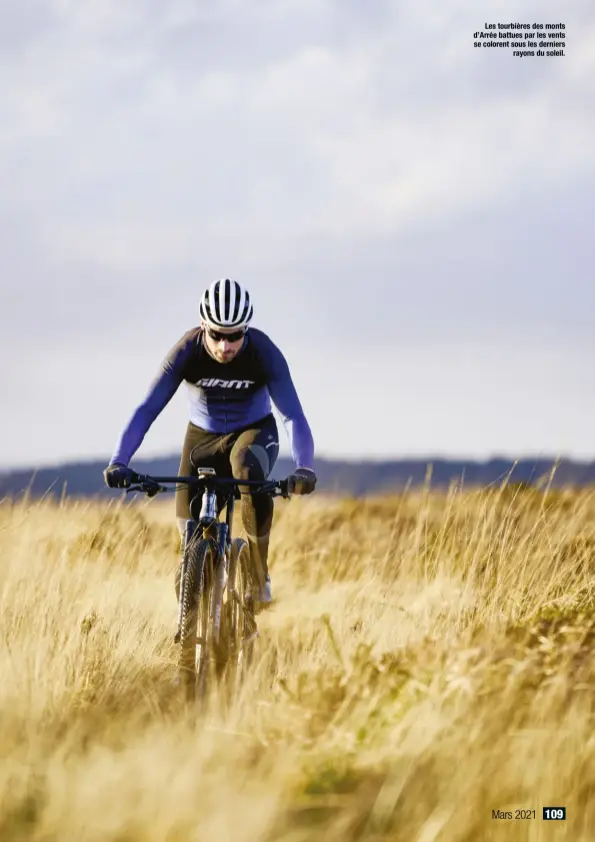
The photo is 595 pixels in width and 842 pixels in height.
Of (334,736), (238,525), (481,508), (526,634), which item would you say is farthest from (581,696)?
(238,525)

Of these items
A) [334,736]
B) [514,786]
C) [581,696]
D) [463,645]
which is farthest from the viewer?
[463,645]

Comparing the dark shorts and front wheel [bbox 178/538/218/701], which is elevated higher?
the dark shorts

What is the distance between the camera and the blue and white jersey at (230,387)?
649 cm

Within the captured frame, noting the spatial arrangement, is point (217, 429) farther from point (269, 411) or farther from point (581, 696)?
point (581, 696)

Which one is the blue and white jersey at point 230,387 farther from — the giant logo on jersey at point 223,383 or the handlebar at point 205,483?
the handlebar at point 205,483

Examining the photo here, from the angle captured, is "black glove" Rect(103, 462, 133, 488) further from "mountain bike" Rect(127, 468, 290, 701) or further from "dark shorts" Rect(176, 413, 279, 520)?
"dark shorts" Rect(176, 413, 279, 520)

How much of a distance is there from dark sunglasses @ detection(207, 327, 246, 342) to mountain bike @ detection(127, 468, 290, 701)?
0.79 metres

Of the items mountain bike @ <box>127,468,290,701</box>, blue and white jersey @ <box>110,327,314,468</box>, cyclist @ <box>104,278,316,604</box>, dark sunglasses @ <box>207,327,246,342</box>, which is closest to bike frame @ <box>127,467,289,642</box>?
mountain bike @ <box>127,468,290,701</box>

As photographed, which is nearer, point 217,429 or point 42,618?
point 42,618

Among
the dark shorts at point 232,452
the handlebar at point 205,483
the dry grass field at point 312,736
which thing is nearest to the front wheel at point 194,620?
the dry grass field at point 312,736

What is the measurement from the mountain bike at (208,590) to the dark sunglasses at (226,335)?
0.79m

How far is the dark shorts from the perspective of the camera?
21.3 feet

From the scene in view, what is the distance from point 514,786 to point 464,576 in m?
4.84

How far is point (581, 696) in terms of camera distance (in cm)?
463
